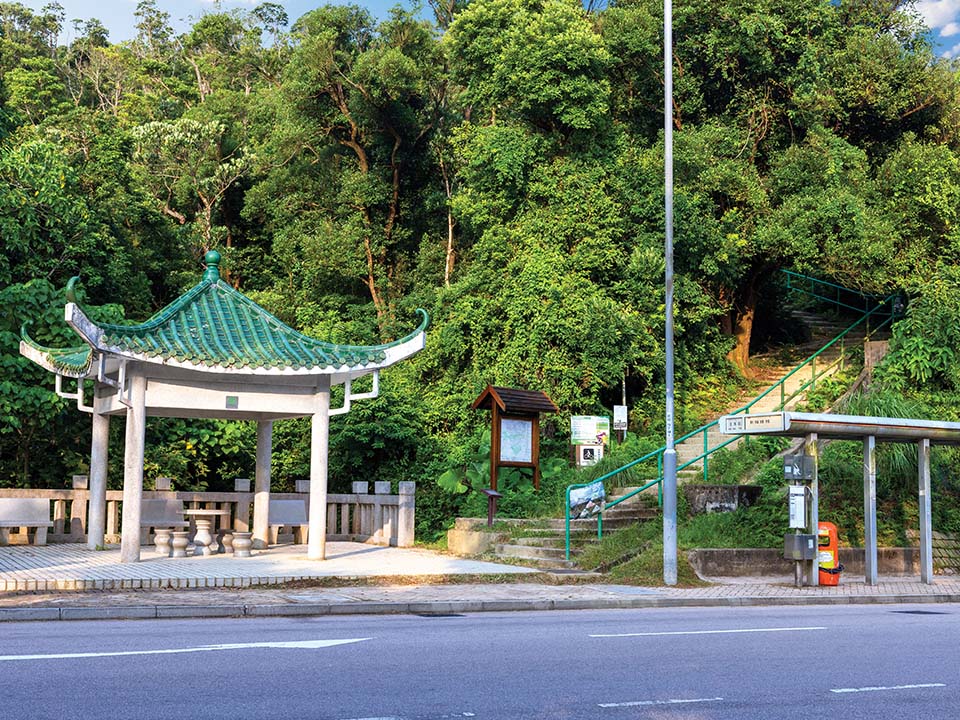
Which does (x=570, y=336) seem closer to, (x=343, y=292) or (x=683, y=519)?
(x=683, y=519)

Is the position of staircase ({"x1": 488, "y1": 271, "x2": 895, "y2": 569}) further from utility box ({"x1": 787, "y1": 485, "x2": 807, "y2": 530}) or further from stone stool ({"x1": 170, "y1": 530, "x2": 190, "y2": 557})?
stone stool ({"x1": 170, "y1": 530, "x2": 190, "y2": 557})

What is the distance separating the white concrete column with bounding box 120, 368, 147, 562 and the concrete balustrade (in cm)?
417

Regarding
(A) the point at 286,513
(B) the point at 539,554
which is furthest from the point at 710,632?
(A) the point at 286,513

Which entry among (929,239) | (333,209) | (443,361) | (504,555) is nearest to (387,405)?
(443,361)

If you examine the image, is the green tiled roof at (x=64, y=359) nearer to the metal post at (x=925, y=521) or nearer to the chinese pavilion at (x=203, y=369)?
the chinese pavilion at (x=203, y=369)

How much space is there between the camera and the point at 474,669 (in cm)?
898

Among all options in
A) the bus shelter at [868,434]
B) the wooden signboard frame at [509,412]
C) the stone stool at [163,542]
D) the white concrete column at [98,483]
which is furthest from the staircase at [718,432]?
the white concrete column at [98,483]

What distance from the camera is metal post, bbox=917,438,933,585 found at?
66.2 feet

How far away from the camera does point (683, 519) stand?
2158 cm

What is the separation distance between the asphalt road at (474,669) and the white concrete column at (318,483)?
6.37 meters

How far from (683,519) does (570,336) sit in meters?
9.14

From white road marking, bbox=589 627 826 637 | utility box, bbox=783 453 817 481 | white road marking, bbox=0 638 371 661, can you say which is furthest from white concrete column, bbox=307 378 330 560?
white road marking, bbox=589 627 826 637

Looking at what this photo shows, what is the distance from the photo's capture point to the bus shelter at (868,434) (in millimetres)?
18422

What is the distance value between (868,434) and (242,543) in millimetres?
11923
